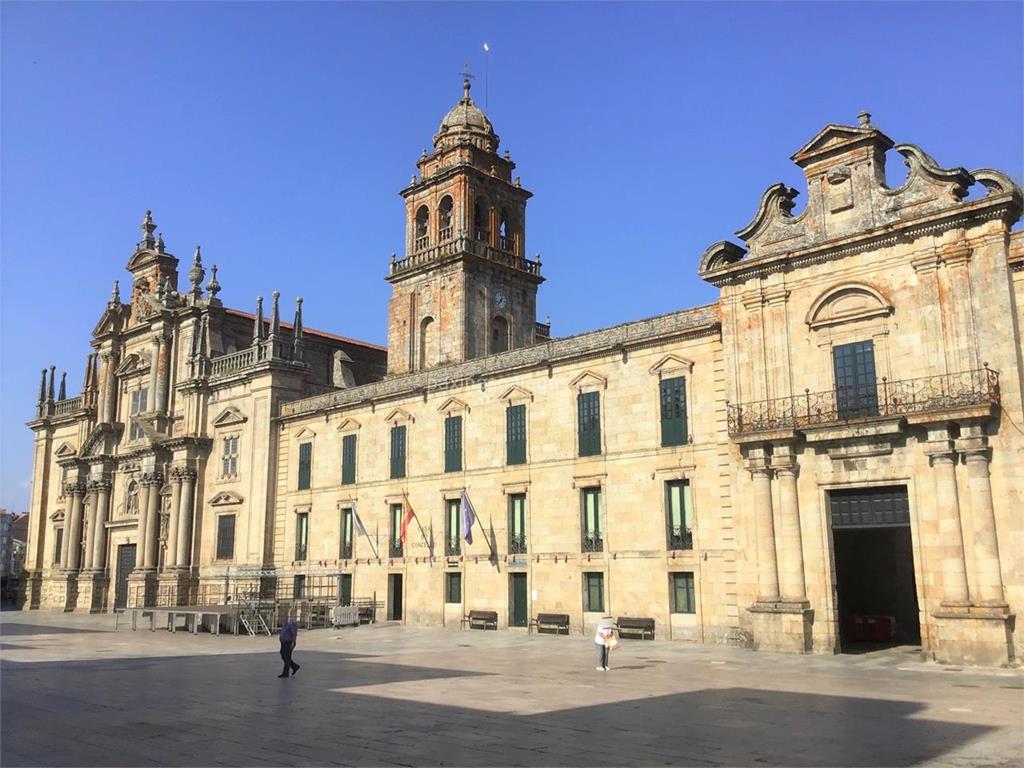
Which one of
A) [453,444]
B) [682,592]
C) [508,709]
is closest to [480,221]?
[453,444]

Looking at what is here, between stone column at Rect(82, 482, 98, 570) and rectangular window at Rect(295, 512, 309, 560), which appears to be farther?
stone column at Rect(82, 482, 98, 570)

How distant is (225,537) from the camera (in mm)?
46094

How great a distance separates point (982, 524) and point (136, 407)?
152 ft

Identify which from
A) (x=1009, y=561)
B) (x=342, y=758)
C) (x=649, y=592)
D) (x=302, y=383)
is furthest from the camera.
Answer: (x=302, y=383)

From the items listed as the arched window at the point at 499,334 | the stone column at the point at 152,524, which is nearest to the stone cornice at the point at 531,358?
the arched window at the point at 499,334

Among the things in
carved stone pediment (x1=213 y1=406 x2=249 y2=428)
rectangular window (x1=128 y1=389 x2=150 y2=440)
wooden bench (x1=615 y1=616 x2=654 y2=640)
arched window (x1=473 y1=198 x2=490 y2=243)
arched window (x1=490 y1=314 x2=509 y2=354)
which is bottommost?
wooden bench (x1=615 y1=616 x2=654 y2=640)

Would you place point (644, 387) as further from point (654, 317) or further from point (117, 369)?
point (117, 369)

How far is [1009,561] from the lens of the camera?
22734mm

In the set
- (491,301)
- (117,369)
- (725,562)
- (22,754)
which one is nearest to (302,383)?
(491,301)

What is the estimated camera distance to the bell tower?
156ft

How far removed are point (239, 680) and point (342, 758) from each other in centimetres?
967

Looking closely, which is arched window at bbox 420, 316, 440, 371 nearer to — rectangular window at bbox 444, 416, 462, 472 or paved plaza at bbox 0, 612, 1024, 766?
rectangular window at bbox 444, 416, 462, 472

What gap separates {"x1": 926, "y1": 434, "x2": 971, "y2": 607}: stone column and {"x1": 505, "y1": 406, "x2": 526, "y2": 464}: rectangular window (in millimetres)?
15018

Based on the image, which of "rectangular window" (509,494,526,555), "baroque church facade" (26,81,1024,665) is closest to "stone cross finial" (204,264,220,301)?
"baroque church facade" (26,81,1024,665)
